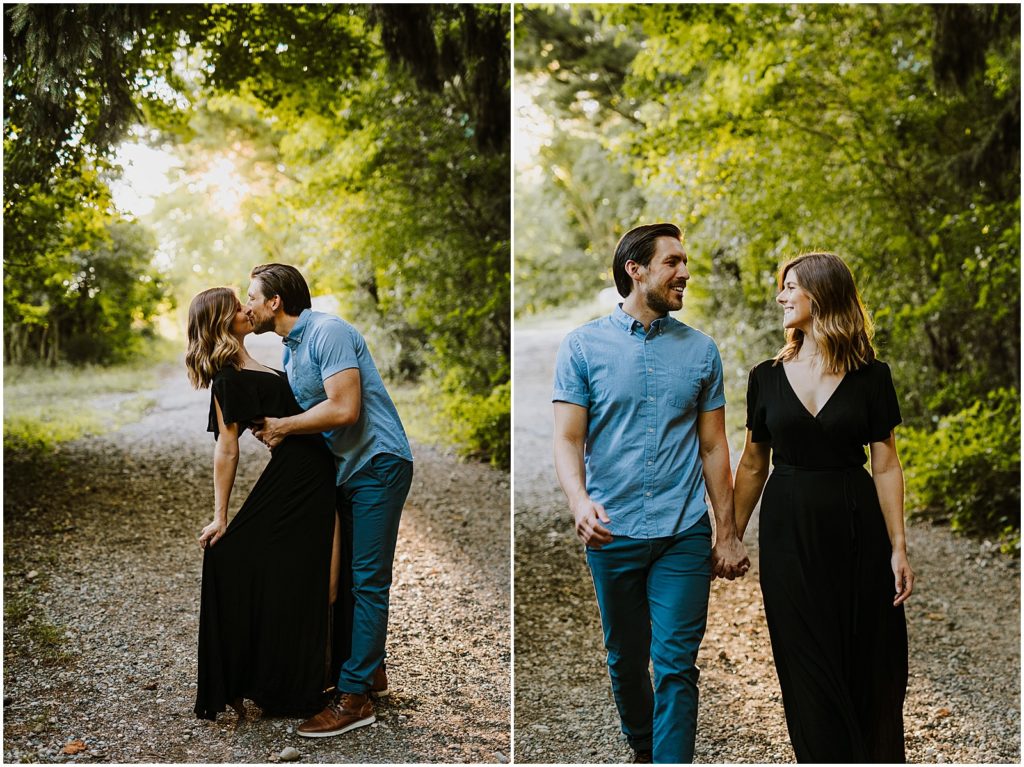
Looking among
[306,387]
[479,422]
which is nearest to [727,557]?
[306,387]

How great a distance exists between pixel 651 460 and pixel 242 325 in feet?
4.16

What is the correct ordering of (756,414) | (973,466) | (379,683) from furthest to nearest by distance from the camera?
1. (973,466)
2. (379,683)
3. (756,414)

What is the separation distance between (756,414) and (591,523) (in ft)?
1.66

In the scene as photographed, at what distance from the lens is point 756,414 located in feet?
7.49

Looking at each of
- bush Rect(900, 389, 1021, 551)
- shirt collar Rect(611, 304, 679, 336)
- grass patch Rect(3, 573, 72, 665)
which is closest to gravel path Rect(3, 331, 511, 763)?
grass patch Rect(3, 573, 72, 665)

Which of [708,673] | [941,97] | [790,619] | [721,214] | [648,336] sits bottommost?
[708,673]

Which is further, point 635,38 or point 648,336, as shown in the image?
point 635,38

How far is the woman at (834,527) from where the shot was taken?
2.18 m

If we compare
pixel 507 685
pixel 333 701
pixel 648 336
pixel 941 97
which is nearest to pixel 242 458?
pixel 333 701

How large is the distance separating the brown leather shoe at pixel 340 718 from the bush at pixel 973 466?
2.98 metres

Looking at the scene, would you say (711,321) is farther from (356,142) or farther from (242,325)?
(242,325)

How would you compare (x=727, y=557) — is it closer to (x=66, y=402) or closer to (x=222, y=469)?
(x=222, y=469)

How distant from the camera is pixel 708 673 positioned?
3.37 m

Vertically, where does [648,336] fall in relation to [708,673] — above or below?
above
